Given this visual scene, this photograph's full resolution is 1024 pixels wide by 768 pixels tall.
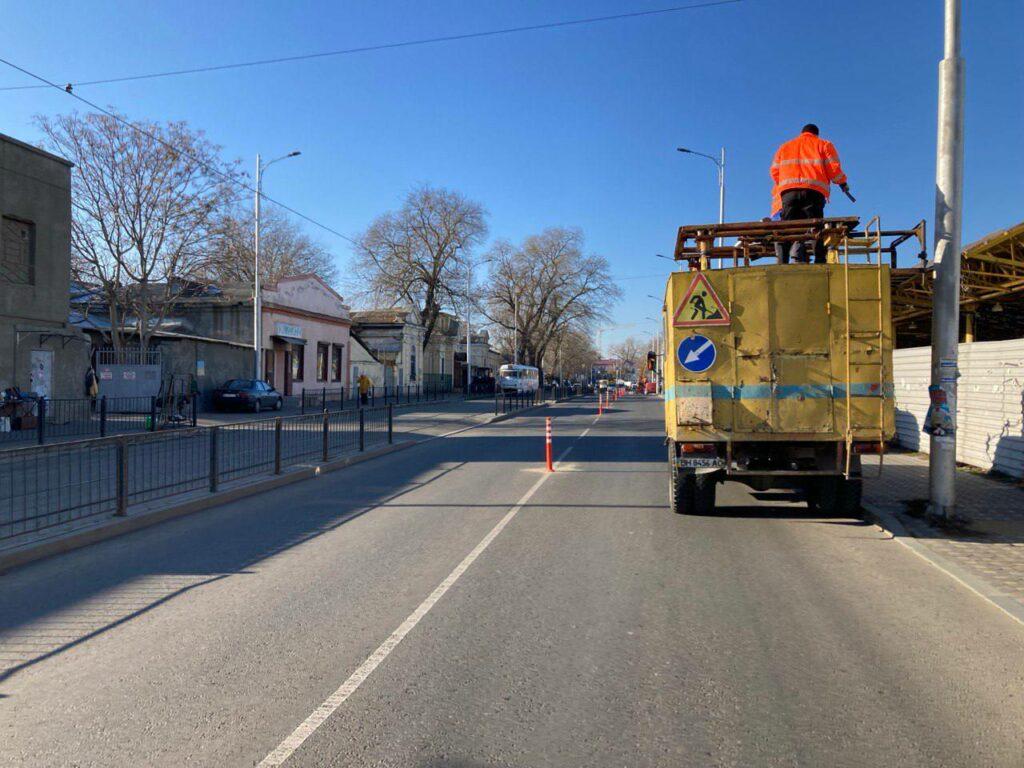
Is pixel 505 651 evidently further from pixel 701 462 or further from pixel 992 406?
pixel 992 406

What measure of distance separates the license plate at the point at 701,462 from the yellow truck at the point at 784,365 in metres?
0.01

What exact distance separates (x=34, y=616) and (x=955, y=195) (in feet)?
32.5

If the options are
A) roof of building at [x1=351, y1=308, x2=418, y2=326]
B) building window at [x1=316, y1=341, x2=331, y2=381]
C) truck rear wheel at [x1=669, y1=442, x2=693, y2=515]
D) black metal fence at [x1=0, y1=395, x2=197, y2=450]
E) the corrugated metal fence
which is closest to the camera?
truck rear wheel at [x1=669, y1=442, x2=693, y2=515]

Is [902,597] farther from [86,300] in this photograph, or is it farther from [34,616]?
[86,300]

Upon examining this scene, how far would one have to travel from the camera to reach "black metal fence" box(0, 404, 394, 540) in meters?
7.85

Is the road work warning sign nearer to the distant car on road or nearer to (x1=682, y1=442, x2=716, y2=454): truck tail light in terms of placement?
(x1=682, y1=442, x2=716, y2=454): truck tail light

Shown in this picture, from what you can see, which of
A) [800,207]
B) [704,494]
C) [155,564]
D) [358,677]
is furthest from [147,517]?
[800,207]

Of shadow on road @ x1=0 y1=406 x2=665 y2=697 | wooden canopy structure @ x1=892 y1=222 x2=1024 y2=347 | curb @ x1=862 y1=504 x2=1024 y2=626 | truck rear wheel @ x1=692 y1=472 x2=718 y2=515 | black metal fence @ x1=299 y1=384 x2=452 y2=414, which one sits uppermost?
wooden canopy structure @ x1=892 y1=222 x2=1024 y2=347

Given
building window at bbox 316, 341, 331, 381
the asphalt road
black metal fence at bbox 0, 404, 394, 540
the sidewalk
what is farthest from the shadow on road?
building window at bbox 316, 341, 331, 381

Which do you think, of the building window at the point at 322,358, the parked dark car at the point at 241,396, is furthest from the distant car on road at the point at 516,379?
the parked dark car at the point at 241,396

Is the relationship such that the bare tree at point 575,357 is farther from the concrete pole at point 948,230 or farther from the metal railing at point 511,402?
the concrete pole at point 948,230

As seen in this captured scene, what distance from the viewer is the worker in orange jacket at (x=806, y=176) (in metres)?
9.45

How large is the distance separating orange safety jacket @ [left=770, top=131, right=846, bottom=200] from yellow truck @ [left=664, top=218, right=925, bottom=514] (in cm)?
94

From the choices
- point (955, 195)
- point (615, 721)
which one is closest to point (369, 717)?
point (615, 721)
